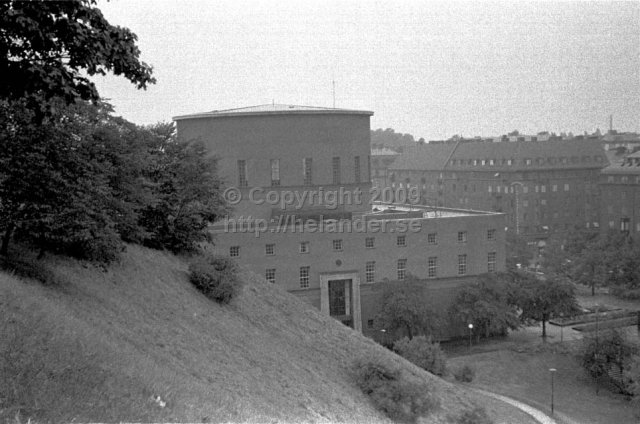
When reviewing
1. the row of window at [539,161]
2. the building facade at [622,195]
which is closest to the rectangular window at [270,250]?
the building facade at [622,195]

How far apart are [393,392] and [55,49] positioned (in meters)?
13.2

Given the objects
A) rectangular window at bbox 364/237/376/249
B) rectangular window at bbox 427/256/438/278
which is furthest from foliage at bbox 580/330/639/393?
rectangular window at bbox 364/237/376/249

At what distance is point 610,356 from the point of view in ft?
115

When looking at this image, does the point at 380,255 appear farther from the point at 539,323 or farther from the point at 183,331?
the point at 183,331

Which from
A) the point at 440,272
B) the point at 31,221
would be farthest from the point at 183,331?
the point at 440,272

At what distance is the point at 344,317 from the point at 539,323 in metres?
13.8

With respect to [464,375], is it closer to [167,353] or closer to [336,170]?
[167,353]

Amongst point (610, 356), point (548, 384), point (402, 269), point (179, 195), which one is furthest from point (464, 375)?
point (179, 195)

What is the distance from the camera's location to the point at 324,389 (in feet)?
58.1

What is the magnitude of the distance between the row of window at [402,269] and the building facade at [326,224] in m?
0.07

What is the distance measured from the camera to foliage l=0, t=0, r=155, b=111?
8594 millimetres

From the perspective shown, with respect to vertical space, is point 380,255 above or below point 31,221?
below

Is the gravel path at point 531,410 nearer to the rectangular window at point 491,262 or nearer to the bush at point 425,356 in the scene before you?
the bush at point 425,356

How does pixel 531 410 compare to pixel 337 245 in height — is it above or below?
below
